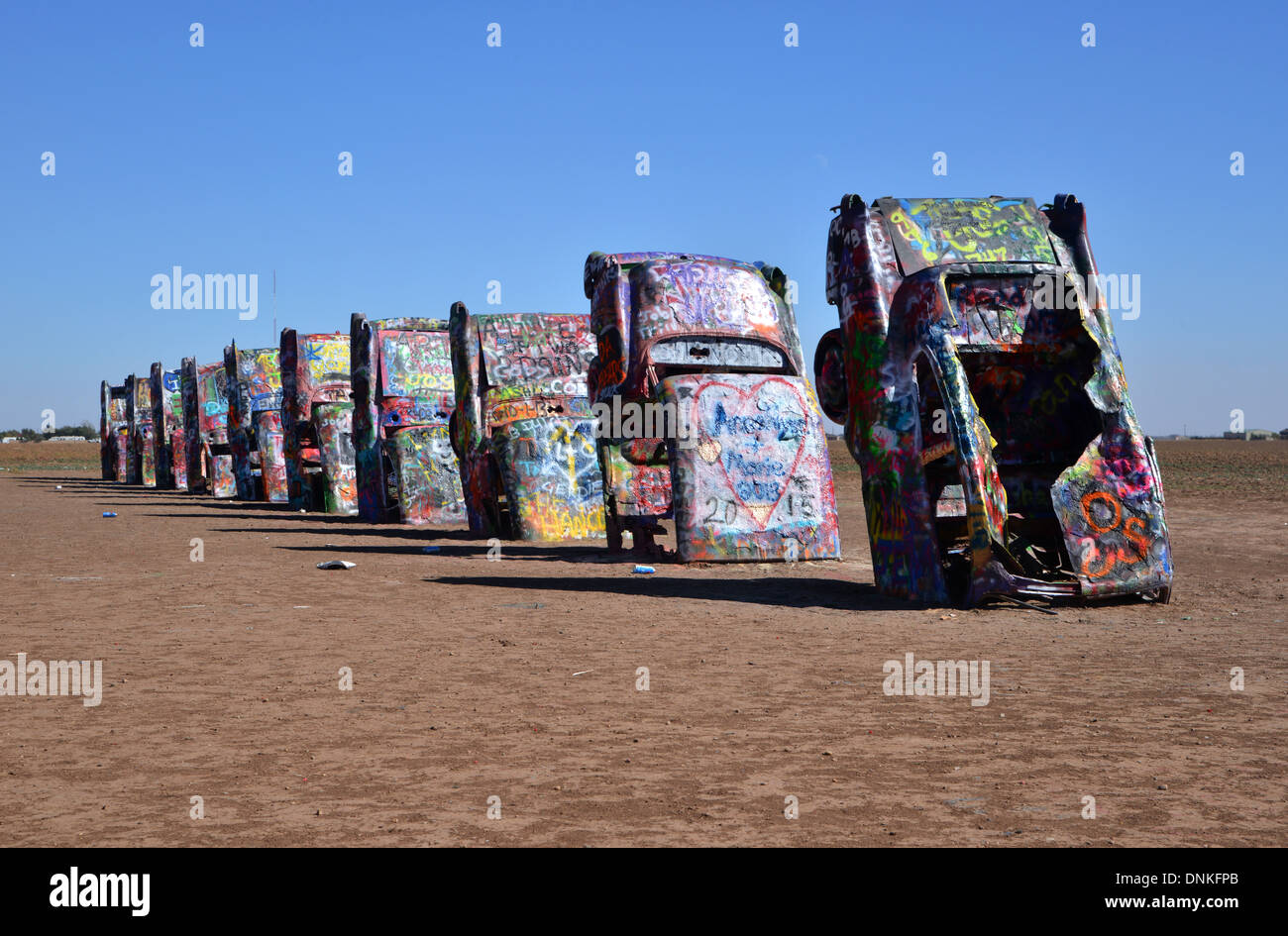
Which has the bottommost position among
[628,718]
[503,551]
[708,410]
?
[628,718]

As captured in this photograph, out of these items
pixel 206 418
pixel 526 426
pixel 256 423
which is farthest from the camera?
pixel 206 418

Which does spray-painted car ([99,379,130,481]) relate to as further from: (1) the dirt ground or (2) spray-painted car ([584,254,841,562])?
→ (1) the dirt ground

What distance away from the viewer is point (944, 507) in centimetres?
1262

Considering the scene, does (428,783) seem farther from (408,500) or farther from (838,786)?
(408,500)

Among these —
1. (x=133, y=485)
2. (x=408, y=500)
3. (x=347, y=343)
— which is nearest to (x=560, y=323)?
(x=408, y=500)

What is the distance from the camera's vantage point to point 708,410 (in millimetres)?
12578

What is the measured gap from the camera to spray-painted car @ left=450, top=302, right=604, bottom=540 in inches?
643

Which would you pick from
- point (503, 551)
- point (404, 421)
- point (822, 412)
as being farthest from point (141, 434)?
point (822, 412)

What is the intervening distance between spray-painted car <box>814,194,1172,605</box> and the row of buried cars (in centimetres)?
2

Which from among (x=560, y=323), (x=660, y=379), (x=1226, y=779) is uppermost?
(x=560, y=323)

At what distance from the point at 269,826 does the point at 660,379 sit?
31.7 ft

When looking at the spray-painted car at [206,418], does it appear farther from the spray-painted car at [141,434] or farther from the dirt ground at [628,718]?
the dirt ground at [628,718]

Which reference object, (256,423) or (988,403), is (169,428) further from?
(988,403)

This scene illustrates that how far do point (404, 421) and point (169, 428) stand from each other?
21.0 meters
